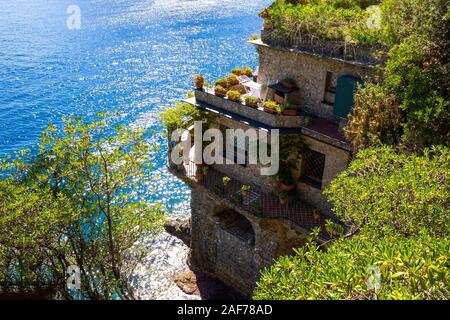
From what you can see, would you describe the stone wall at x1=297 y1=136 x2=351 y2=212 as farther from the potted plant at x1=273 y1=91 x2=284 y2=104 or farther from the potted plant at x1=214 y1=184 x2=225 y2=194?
the potted plant at x1=214 y1=184 x2=225 y2=194

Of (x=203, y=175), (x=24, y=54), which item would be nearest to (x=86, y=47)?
(x=24, y=54)

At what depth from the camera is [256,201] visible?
2394cm

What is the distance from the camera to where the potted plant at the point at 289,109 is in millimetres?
21641

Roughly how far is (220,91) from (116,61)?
53252 millimetres

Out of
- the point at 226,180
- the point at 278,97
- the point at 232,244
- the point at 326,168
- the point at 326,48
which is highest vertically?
the point at 326,48

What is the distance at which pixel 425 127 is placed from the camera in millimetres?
15188

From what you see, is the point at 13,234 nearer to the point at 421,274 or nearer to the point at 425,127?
the point at 421,274

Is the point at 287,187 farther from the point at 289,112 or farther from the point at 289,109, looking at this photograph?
the point at 289,109

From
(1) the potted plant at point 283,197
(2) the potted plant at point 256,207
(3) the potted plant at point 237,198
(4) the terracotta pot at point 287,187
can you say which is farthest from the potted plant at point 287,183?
A: (3) the potted plant at point 237,198

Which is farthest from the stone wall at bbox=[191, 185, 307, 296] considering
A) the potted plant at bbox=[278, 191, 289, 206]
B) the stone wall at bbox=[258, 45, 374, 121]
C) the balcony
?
the stone wall at bbox=[258, 45, 374, 121]

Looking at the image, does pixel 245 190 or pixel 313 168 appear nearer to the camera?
pixel 313 168

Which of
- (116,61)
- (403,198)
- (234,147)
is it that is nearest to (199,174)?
(234,147)

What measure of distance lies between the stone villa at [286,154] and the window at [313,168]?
58 mm

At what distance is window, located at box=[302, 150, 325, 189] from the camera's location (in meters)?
22.6
